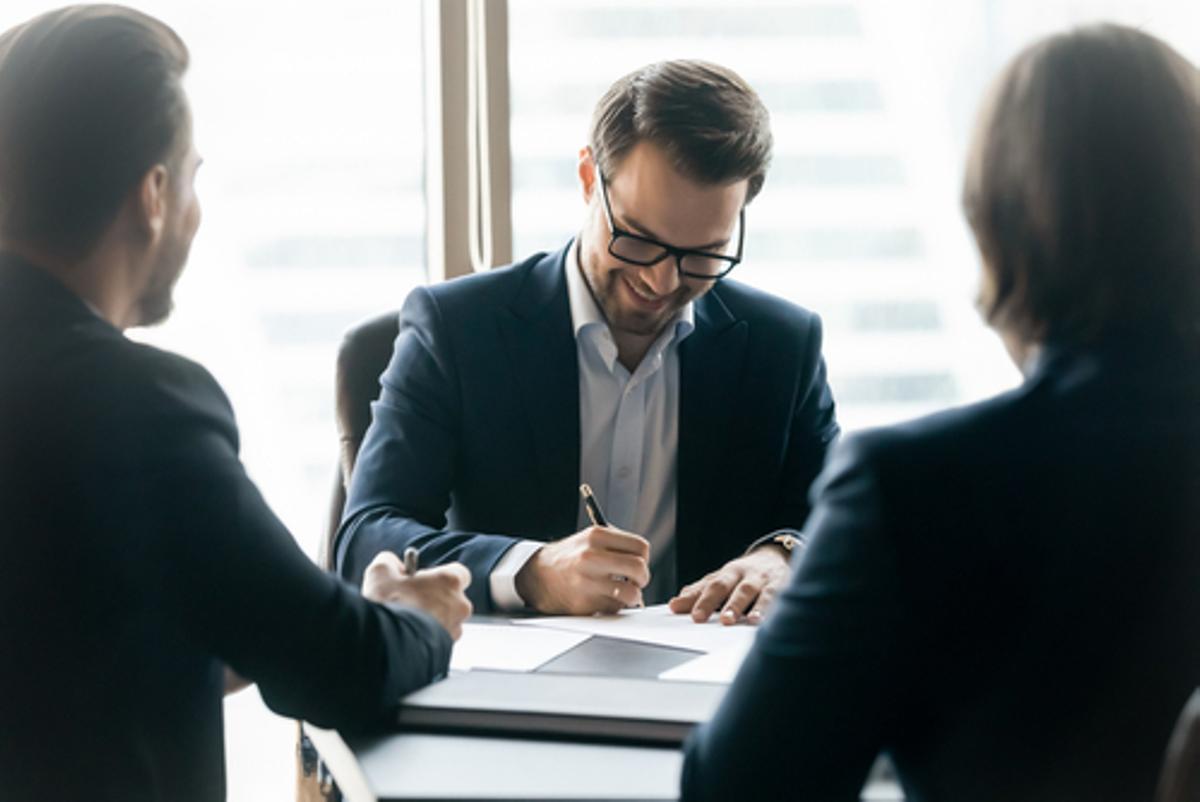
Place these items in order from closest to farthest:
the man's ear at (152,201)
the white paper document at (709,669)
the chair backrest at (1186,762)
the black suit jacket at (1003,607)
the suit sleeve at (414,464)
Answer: the chair backrest at (1186,762) → the black suit jacket at (1003,607) → the man's ear at (152,201) → the white paper document at (709,669) → the suit sleeve at (414,464)

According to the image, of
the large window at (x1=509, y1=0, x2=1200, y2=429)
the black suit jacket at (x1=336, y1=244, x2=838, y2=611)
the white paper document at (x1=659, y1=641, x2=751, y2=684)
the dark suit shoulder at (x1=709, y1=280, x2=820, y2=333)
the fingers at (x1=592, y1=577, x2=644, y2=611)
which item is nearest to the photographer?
the white paper document at (x1=659, y1=641, x2=751, y2=684)

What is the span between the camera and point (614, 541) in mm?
1731

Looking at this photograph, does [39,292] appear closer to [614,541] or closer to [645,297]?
[614,541]

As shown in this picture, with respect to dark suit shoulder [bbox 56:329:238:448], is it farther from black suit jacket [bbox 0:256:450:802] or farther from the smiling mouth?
the smiling mouth

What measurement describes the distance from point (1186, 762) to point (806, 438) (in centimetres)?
147

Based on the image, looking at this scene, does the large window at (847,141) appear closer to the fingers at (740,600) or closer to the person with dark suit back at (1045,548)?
the fingers at (740,600)

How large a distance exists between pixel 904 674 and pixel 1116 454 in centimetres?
22

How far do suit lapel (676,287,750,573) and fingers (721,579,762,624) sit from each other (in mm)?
375

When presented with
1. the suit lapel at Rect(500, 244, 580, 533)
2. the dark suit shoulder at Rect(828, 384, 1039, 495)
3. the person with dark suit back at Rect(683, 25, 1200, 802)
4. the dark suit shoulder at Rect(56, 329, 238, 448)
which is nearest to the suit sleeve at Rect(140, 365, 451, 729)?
the dark suit shoulder at Rect(56, 329, 238, 448)

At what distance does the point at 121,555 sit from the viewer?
3.73 ft

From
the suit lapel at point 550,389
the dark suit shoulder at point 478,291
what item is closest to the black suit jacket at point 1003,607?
the suit lapel at point 550,389

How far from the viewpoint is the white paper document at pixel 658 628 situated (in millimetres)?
1589

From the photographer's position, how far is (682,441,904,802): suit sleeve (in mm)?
906

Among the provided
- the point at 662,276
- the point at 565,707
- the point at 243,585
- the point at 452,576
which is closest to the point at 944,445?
the point at 565,707
